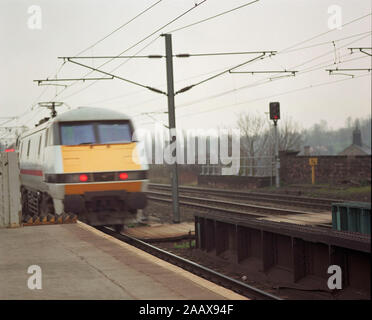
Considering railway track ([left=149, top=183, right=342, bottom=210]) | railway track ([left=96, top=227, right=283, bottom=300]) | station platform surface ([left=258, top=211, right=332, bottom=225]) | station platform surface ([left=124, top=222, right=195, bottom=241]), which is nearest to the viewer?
railway track ([left=96, top=227, right=283, bottom=300])

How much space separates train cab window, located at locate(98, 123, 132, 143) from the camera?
14836 mm

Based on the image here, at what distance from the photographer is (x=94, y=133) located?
14.9 metres

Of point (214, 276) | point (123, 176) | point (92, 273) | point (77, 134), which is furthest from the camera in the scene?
point (77, 134)

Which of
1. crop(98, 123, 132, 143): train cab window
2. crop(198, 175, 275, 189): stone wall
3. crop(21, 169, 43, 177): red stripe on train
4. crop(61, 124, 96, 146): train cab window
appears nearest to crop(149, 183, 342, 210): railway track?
crop(198, 175, 275, 189): stone wall

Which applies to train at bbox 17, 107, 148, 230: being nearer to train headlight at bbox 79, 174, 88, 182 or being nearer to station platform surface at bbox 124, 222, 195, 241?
train headlight at bbox 79, 174, 88, 182

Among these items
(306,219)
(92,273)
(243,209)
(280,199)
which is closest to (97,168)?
(306,219)

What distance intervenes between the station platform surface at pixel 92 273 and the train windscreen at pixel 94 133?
328 cm

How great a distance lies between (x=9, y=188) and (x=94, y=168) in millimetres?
2112

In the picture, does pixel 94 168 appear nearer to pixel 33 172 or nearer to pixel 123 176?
pixel 123 176

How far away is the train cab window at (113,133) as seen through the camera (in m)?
14.8

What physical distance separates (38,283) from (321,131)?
4859 mm

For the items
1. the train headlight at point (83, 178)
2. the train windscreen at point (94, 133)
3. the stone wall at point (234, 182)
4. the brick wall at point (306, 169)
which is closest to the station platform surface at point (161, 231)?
the train headlight at point (83, 178)

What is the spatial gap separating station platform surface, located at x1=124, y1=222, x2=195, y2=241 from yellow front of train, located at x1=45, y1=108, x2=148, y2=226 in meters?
0.89
